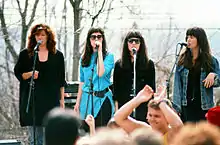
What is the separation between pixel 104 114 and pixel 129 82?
0.43 metres

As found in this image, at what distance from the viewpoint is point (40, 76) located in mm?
5312

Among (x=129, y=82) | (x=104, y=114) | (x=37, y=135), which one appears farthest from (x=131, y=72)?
(x=37, y=135)

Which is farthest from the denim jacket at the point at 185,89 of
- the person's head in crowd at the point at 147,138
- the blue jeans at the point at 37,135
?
the person's head in crowd at the point at 147,138

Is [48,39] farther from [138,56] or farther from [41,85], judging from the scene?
[138,56]

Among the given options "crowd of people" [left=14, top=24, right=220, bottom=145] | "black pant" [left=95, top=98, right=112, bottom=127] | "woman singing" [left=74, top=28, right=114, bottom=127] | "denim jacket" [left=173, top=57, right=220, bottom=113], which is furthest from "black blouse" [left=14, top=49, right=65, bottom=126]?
"denim jacket" [left=173, top=57, right=220, bottom=113]

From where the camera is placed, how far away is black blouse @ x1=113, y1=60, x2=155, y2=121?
17.7 ft

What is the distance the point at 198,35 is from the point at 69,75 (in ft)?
17.6

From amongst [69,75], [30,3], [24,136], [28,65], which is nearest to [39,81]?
[28,65]

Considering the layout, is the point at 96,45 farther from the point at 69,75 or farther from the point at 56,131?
the point at 69,75

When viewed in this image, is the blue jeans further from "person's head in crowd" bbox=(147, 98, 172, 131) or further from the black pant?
"person's head in crowd" bbox=(147, 98, 172, 131)

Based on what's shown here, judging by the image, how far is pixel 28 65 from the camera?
536 centimetres

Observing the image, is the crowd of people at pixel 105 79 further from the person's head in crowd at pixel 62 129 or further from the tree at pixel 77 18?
the tree at pixel 77 18

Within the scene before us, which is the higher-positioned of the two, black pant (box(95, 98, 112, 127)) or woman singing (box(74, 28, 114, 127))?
woman singing (box(74, 28, 114, 127))

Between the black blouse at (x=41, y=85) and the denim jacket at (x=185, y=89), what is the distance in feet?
3.89
